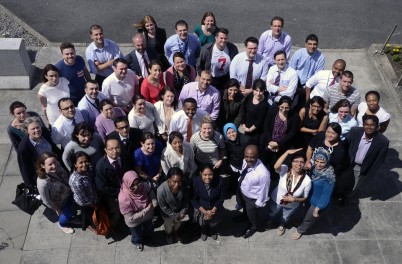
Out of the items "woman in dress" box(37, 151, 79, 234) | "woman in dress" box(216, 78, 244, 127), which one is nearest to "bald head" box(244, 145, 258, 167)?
"woman in dress" box(216, 78, 244, 127)

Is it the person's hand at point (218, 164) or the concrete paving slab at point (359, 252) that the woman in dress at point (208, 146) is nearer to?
the person's hand at point (218, 164)

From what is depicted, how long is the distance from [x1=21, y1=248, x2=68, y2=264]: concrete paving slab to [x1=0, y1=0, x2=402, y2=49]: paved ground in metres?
6.33

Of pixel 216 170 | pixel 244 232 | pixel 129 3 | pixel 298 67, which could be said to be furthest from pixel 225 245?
pixel 129 3

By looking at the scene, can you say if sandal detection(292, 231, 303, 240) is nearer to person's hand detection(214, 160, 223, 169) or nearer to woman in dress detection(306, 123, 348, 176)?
woman in dress detection(306, 123, 348, 176)

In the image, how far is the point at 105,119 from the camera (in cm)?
667

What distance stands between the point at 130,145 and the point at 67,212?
1551 mm

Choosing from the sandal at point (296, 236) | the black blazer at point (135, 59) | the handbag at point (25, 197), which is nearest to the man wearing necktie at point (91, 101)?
the black blazer at point (135, 59)

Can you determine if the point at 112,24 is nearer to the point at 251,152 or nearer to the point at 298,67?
the point at 298,67

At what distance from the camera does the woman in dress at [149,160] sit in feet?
20.2

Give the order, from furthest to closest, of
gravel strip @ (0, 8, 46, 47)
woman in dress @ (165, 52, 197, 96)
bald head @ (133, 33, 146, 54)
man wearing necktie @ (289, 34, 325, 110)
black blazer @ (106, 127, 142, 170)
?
gravel strip @ (0, 8, 46, 47) < man wearing necktie @ (289, 34, 325, 110) < bald head @ (133, 33, 146, 54) < woman in dress @ (165, 52, 197, 96) < black blazer @ (106, 127, 142, 170)

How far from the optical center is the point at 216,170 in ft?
22.4

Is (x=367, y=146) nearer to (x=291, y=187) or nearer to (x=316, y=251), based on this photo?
(x=291, y=187)

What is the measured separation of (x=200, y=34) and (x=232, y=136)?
308cm

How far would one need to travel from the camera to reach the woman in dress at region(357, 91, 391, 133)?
682 centimetres
